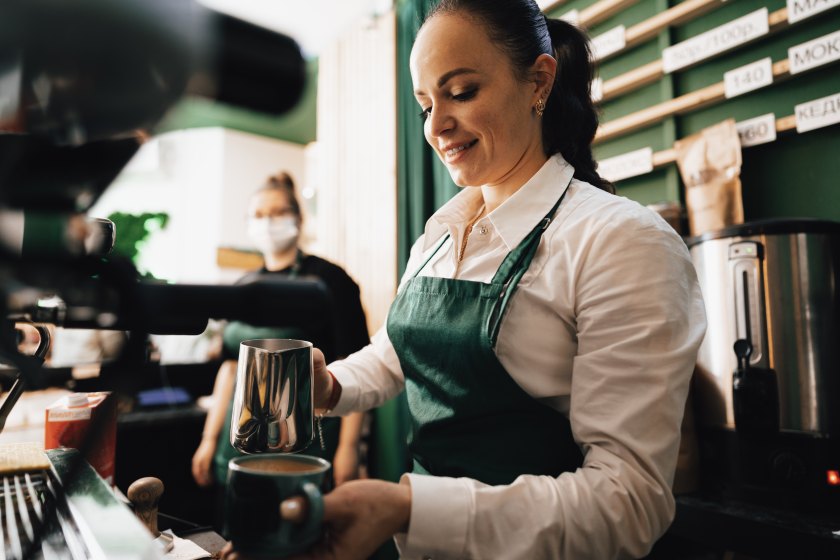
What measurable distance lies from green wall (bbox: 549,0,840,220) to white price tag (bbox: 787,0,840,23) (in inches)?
1.7

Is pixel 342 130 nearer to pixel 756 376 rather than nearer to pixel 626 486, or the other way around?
pixel 756 376

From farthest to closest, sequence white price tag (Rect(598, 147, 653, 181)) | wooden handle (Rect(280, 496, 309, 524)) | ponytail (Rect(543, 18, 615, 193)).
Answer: white price tag (Rect(598, 147, 653, 181)), ponytail (Rect(543, 18, 615, 193)), wooden handle (Rect(280, 496, 309, 524))

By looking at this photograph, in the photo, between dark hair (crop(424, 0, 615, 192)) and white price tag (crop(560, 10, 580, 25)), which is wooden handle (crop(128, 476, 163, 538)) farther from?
white price tag (crop(560, 10, 580, 25))

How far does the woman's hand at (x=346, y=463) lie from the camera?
2.16 meters

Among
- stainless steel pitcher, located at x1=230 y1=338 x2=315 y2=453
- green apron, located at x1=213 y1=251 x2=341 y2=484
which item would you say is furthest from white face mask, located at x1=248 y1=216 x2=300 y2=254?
stainless steel pitcher, located at x1=230 y1=338 x2=315 y2=453

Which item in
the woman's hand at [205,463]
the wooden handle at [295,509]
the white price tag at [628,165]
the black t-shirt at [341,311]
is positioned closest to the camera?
the wooden handle at [295,509]

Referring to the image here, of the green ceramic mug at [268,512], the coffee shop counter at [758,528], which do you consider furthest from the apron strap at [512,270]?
the coffee shop counter at [758,528]

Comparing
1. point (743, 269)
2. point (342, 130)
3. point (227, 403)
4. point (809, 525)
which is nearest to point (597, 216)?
point (743, 269)

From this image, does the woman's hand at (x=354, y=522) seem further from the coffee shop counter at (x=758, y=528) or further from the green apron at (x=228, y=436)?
the green apron at (x=228, y=436)

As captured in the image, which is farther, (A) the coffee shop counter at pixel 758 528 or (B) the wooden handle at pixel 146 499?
(A) the coffee shop counter at pixel 758 528

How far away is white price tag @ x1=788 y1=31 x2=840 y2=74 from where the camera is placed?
1446 millimetres

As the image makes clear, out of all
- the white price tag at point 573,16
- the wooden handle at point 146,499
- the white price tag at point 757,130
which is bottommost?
the wooden handle at point 146,499

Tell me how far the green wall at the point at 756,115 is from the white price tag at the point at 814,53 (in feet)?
0.15

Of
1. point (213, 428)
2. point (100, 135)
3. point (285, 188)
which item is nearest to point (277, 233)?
point (285, 188)
